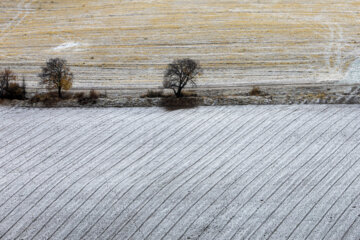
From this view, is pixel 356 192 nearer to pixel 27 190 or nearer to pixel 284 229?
pixel 284 229

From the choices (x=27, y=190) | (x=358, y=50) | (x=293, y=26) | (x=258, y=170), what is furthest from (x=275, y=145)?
(x=293, y=26)

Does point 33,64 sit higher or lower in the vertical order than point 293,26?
lower

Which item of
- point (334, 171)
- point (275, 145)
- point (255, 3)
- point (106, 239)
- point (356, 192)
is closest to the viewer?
point (106, 239)

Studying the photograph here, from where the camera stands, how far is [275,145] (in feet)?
104

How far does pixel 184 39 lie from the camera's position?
50781mm

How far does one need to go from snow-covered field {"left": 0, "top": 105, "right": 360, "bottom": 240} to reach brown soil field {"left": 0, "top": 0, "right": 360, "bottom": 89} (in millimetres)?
7873

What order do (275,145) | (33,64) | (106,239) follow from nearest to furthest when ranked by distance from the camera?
(106,239) → (275,145) → (33,64)

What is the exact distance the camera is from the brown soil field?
43.9 m

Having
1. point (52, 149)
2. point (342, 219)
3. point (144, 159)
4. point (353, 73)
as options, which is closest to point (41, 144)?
point (52, 149)

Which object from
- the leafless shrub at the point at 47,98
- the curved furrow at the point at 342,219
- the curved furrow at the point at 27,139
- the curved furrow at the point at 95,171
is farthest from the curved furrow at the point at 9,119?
the curved furrow at the point at 342,219

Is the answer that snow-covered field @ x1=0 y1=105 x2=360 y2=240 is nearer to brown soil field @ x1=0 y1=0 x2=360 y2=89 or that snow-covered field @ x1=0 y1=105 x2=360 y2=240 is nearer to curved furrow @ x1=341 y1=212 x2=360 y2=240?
curved furrow @ x1=341 y1=212 x2=360 y2=240

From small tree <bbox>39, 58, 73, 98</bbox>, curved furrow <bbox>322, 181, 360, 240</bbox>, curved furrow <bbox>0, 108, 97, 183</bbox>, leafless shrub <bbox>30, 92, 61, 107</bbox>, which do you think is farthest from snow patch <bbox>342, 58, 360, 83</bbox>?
leafless shrub <bbox>30, 92, 61, 107</bbox>

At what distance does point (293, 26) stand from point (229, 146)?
2748 cm

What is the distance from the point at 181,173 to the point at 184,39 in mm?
25658
